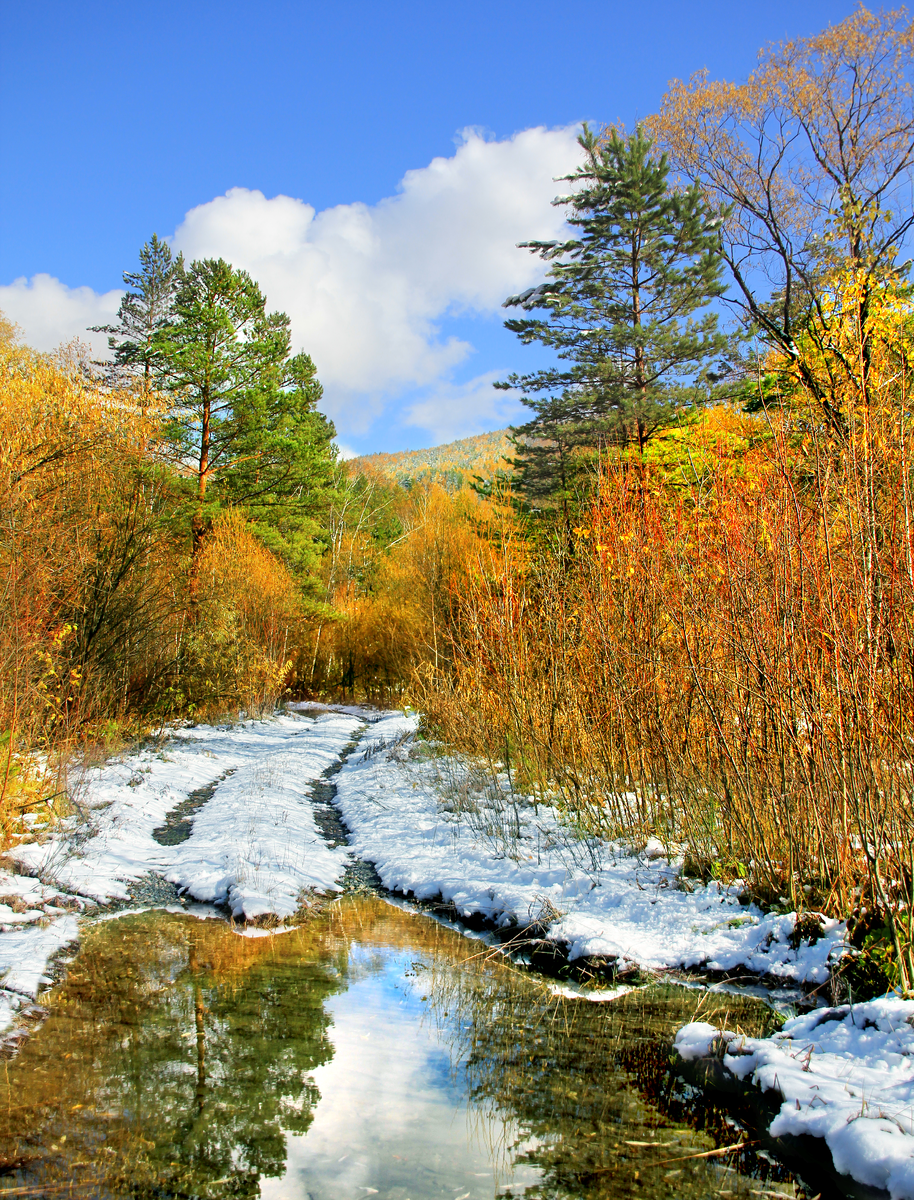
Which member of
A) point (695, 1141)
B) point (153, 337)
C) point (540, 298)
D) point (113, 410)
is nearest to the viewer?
point (695, 1141)

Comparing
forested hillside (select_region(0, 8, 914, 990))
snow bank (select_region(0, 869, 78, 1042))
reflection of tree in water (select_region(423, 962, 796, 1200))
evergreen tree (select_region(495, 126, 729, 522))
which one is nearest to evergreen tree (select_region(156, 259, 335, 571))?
forested hillside (select_region(0, 8, 914, 990))

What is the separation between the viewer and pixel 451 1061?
3898 mm

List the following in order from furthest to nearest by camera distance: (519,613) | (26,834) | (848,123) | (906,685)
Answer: (848,123)
(519,613)
(26,834)
(906,685)

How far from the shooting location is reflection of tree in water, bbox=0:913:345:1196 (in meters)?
2.98

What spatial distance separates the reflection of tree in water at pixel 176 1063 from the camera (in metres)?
2.98

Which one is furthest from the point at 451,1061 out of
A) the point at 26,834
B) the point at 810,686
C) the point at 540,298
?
the point at 540,298

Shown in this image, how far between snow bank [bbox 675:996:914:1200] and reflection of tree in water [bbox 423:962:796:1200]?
0.22 metres

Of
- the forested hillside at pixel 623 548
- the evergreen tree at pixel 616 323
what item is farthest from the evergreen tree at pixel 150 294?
the evergreen tree at pixel 616 323

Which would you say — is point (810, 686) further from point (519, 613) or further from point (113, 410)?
point (113, 410)

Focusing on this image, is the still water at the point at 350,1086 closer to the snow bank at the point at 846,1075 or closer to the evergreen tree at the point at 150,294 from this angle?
the snow bank at the point at 846,1075

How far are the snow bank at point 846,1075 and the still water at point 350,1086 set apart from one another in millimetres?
233

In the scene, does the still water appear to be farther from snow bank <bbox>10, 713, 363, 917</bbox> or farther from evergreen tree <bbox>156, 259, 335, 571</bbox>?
evergreen tree <bbox>156, 259, 335, 571</bbox>

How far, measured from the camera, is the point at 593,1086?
3.59 meters

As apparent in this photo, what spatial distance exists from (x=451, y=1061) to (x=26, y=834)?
4708 mm
